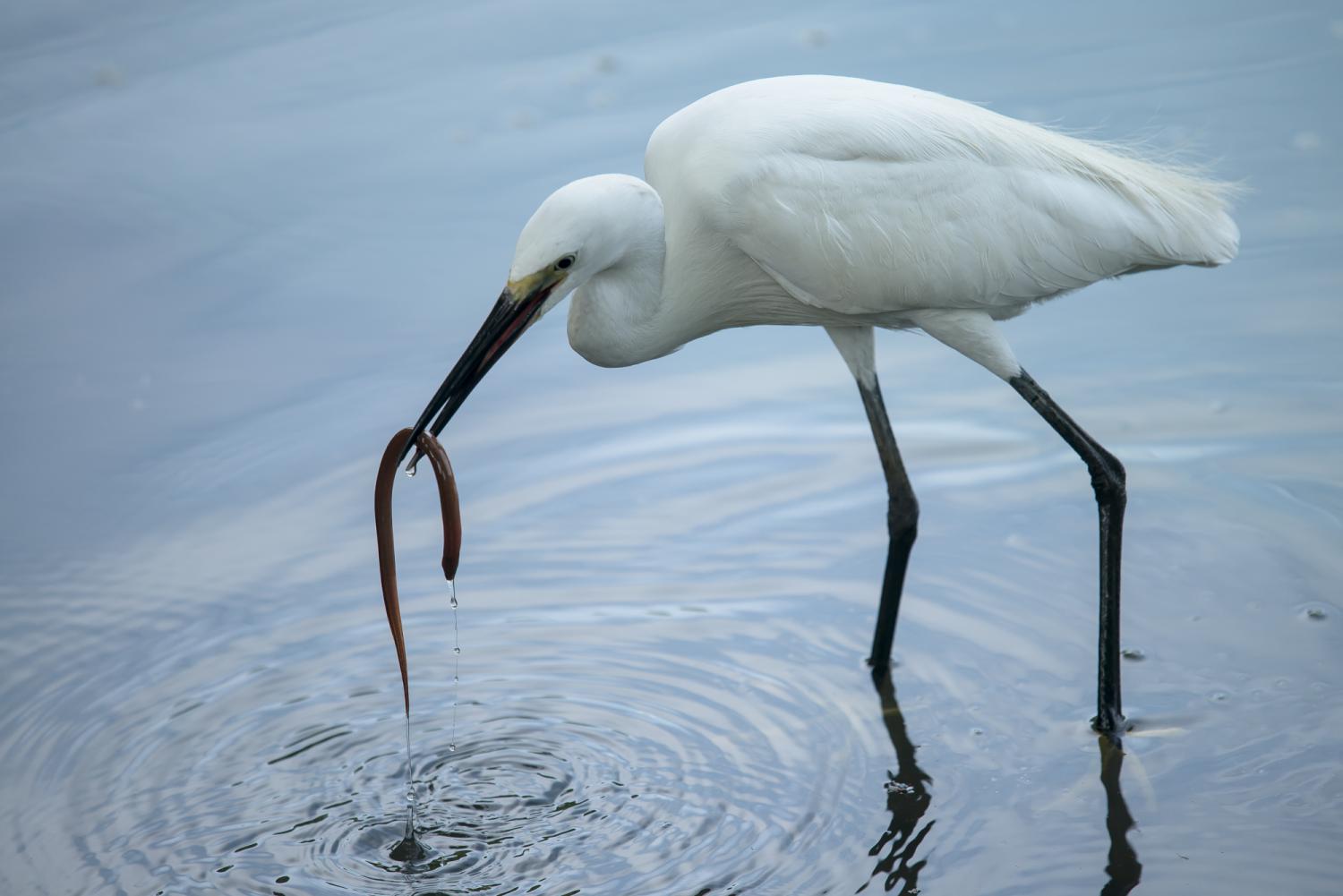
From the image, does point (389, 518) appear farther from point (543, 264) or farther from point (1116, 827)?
point (1116, 827)

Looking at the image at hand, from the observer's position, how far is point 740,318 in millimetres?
3848

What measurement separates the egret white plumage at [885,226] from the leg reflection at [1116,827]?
83 mm

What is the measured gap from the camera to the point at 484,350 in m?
3.23

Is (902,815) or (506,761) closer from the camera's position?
(902,815)

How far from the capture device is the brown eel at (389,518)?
2953 mm

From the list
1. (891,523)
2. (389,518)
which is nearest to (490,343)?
(389,518)

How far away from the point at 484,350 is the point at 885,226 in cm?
90

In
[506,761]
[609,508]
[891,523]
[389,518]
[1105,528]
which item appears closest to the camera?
[389,518]

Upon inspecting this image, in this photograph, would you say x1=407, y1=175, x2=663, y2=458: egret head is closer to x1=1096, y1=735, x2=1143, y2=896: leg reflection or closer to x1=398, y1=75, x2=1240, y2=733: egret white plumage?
x1=398, y1=75, x2=1240, y2=733: egret white plumage

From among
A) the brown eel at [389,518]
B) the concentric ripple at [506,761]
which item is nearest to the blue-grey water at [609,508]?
the concentric ripple at [506,761]

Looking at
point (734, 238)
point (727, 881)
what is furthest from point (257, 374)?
point (727, 881)

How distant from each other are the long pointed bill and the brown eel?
2.4 inches

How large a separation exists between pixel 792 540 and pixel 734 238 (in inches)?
44.0

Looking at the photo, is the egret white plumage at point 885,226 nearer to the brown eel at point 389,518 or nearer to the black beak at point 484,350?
the black beak at point 484,350
